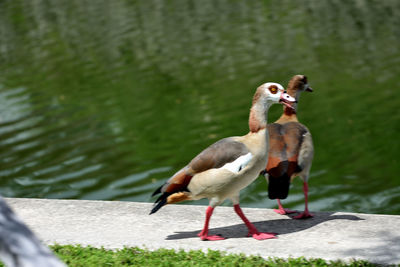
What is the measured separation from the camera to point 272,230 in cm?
542

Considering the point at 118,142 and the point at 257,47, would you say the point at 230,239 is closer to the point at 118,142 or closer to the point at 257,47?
the point at 118,142

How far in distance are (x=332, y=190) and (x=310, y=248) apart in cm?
410

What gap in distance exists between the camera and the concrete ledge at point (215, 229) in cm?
484

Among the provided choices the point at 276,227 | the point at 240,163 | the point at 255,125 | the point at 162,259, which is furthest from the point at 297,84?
the point at 162,259

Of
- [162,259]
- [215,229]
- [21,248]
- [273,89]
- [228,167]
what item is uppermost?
[21,248]

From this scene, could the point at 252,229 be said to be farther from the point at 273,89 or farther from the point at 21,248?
the point at 21,248

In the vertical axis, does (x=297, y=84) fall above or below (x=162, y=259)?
above

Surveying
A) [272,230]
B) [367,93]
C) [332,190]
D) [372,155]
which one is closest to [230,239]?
[272,230]

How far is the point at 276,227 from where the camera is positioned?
18.0 feet

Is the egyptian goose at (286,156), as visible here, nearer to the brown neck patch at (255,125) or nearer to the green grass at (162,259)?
the brown neck patch at (255,125)

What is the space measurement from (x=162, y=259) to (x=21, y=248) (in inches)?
114

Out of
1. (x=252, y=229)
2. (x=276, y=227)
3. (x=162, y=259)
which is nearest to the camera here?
(x=162, y=259)

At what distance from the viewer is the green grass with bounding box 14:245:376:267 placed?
456 cm

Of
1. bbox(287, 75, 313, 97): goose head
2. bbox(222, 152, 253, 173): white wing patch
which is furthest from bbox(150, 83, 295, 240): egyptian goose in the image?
bbox(287, 75, 313, 97): goose head
